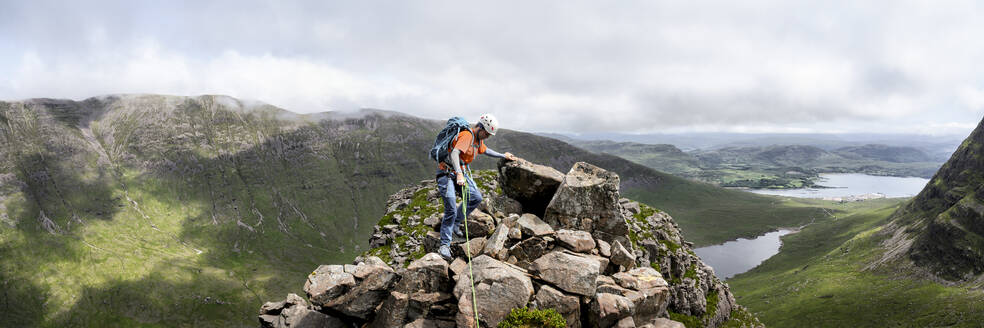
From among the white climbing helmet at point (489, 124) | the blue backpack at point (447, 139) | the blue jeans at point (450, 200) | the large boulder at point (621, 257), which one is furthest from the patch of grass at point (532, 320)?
the white climbing helmet at point (489, 124)

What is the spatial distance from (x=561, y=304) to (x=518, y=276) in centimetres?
217

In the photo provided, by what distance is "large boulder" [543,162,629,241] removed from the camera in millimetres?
21469

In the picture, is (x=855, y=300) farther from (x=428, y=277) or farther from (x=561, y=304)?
(x=428, y=277)

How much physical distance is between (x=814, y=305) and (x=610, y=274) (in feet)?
614

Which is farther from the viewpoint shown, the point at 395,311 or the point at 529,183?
the point at 529,183

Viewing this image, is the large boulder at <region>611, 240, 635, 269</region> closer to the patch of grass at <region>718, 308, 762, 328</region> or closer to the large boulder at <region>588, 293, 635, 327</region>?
the large boulder at <region>588, 293, 635, 327</region>

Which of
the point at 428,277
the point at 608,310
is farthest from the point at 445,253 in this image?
the point at 608,310

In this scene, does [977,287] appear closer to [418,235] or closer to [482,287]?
[418,235]

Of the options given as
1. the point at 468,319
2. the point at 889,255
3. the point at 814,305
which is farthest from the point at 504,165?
the point at 889,255

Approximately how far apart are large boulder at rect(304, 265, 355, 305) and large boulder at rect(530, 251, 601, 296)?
980cm

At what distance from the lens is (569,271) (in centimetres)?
1675

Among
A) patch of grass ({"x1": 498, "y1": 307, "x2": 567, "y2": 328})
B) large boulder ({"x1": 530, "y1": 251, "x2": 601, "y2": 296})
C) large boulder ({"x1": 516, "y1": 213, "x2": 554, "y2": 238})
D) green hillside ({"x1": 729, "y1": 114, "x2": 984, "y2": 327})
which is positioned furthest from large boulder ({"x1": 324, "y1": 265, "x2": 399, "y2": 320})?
green hillside ({"x1": 729, "y1": 114, "x2": 984, "y2": 327})

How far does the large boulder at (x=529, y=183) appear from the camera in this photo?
2270 centimetres

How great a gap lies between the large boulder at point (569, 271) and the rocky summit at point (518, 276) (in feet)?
0.15
